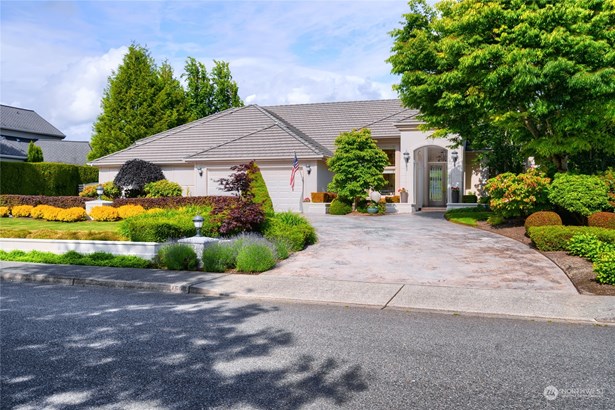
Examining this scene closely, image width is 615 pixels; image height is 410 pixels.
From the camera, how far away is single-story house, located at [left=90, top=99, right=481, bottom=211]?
26.9 meters

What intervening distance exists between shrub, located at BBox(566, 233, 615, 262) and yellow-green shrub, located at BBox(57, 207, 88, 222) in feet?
61.4

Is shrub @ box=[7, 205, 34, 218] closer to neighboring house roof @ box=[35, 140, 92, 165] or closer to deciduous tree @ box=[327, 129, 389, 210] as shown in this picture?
deciduous tree @ box=[327, 129, 389, 210]

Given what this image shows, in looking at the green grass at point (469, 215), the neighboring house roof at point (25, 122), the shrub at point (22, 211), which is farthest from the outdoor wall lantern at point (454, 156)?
the neighboring house roof at point (25, 122)

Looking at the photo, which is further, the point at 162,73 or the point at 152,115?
the point at 162,73

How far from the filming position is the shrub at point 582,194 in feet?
47.8

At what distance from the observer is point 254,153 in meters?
27.2

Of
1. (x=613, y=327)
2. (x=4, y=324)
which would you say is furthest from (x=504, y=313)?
(x=4, y=324)

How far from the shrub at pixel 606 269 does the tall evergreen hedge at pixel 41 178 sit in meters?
32.4

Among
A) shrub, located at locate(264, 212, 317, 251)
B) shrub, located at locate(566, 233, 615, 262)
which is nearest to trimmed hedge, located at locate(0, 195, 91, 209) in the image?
shrub, located at locate(264, 212, 317, 251)

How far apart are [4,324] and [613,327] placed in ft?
29.7

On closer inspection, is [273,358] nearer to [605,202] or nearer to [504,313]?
[504,313]

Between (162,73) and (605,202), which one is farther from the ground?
(162,73)

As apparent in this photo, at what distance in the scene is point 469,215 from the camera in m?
20.5

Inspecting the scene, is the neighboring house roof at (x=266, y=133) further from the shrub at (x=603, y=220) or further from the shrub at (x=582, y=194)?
the shrub at (x=603, y=220)
